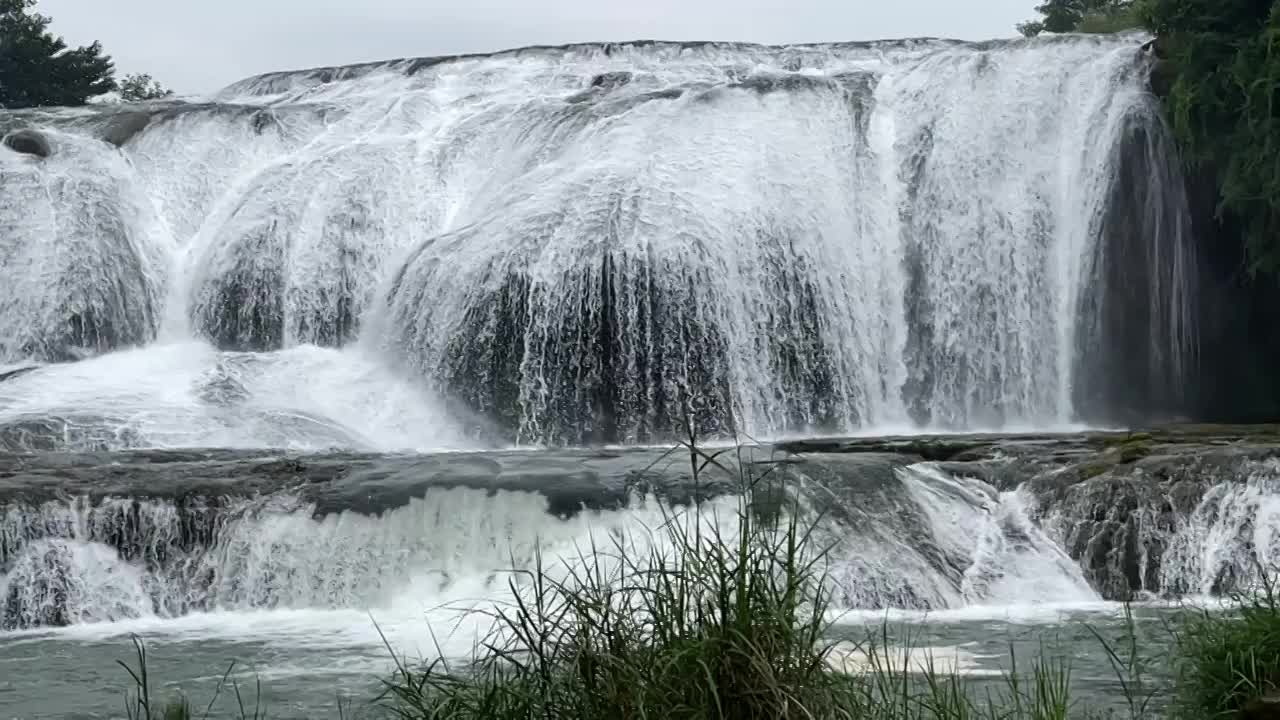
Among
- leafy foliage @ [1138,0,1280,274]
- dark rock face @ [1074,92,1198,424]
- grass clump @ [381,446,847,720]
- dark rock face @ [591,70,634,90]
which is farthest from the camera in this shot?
dark rock face @ [591,70,634,90]

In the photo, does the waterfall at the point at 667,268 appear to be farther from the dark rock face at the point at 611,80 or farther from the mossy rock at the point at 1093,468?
the mossy rock at the point at 1093,468

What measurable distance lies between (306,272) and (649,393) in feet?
18.5

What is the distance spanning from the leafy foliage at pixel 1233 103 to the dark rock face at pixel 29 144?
15246 mm

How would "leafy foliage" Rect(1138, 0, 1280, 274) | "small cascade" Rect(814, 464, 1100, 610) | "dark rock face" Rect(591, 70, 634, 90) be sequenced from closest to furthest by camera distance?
"small cascade" Rect(814, 464, 1100, 610), "leafy foliage" Rect(1138, 0, 1280, 274), "dark rock face" Rect(591, 70, 634, 90)

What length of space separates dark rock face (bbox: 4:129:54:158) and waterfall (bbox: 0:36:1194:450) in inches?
10.0

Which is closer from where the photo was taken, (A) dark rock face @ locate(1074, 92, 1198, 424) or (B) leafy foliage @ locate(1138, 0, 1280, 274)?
(B) leafy foliage @ locate(1138, 0, 1280, 274)

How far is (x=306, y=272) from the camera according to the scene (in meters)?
21.8

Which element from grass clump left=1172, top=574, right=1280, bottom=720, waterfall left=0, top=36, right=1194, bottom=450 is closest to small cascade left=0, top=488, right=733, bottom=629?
waterfall left=0, top=36, right=1194, bottom=450

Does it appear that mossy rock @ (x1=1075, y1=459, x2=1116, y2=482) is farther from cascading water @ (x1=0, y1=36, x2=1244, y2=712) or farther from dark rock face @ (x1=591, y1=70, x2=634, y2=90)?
dark rock face @ (x1=591, y1=70, x2=634, y2=90)

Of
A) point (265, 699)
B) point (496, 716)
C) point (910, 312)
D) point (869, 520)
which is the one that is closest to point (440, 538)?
point (869, 520)

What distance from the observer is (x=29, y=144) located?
80.1 ft

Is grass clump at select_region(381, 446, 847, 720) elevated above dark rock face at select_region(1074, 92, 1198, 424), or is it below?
below

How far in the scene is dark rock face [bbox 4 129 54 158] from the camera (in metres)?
24.3

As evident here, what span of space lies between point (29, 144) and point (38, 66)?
1635 cm
